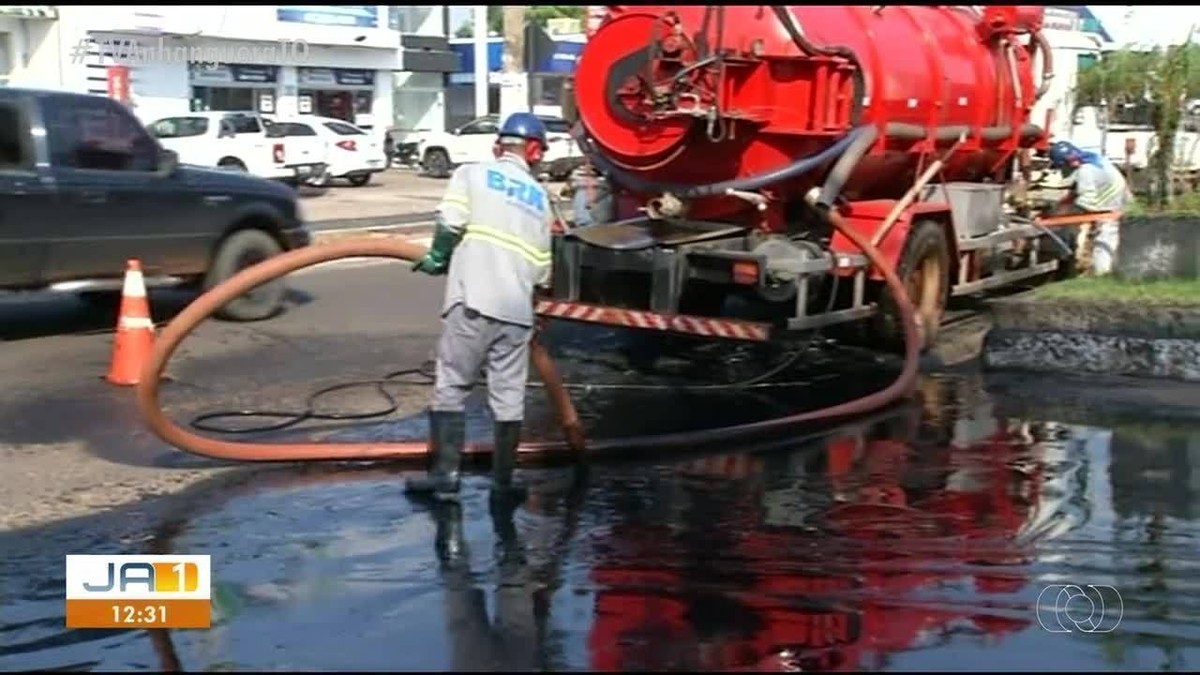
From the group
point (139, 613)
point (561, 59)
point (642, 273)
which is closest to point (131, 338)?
point (642, 273)

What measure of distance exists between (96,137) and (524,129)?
536 centimetres

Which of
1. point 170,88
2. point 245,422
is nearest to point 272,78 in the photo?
point 170,88

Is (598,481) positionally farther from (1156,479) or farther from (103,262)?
(103,262)

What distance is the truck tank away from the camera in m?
9.27

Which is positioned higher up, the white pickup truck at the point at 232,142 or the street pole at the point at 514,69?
the street pole at the point at 514,69

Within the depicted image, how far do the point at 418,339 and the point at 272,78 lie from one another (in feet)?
97.6

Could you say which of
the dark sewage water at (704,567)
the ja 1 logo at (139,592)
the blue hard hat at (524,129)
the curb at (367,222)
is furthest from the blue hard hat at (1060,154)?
the ja 1 logo at (139,592)

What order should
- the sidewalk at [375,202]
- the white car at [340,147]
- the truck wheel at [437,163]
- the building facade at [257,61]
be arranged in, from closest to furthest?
the sidewalk at [375,202] → the white car at [340,147] → the building facade at [257,61] → the truck wheel at [437,163]

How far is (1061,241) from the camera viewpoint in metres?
13.1

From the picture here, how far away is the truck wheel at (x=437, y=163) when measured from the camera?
1460 inches

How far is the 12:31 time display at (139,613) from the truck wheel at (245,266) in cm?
657

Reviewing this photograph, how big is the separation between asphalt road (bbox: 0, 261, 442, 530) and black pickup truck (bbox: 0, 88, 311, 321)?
475 mm

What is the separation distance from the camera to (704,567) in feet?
18.0

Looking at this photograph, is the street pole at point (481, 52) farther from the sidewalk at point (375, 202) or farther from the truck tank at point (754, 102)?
the truck tank at point (754, 102)
